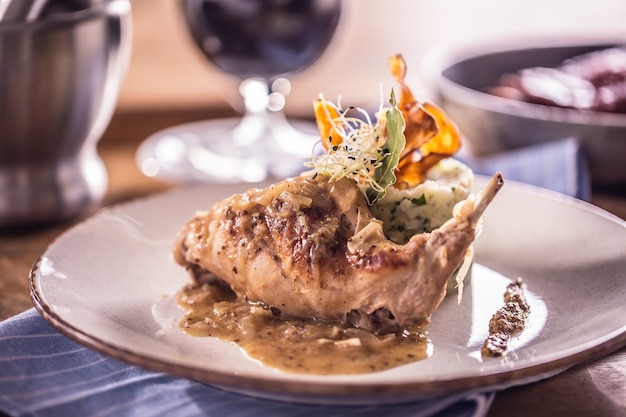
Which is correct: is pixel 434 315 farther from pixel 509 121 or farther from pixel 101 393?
pixel 509 121

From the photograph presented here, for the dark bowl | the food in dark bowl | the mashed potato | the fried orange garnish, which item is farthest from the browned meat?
the food in dark bowl

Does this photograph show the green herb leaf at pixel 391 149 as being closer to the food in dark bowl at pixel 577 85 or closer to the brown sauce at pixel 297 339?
the brown sauce at pixel 297 339

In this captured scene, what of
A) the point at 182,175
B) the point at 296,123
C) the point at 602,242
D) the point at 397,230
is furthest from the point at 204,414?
the point at 296,123

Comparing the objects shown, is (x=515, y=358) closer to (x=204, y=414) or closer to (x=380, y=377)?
(x=380, y=377)

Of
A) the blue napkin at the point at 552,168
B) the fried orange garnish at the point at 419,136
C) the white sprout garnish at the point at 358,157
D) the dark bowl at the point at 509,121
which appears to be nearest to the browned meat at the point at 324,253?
the white sprout garnish at the point at 358,157

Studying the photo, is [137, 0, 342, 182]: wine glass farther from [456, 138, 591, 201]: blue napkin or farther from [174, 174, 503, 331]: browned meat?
[174, 174, 503, 331]: browned meat

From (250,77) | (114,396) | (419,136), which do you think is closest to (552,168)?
(419,136)
